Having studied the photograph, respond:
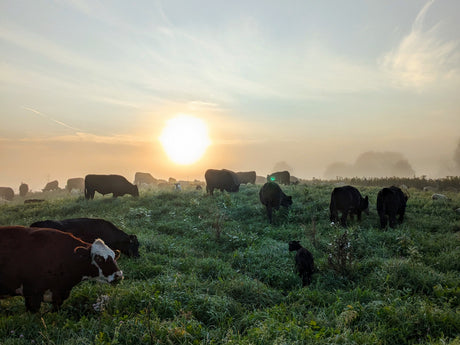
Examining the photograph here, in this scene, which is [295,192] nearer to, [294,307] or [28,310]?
[294,307]

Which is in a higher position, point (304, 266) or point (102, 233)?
point (102, 233)

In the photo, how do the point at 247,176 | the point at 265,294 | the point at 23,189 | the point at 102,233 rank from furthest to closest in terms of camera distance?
the point at 23,189
the point at 247,176
the point at 102,233
the point at 265,294

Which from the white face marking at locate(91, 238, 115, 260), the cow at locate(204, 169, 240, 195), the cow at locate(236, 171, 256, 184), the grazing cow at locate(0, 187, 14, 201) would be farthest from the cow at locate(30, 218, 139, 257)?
the grazing cow at locate(0, 187, 14, 201)

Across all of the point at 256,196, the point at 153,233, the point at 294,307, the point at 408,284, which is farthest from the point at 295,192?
the point at 294,307

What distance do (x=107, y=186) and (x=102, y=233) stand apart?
11.7 metres

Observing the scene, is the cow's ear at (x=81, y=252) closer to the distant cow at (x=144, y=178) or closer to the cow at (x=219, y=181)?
the cow at (x=219, y=181)

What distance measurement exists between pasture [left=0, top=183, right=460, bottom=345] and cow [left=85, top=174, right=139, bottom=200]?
785cm

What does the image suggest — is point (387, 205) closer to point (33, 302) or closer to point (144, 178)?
point (33, 302)

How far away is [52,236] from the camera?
589 centimetres

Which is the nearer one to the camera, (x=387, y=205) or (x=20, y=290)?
(x=20, y=290)

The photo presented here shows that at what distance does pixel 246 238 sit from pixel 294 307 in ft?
16.2

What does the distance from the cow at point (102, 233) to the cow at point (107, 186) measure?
1092 cm

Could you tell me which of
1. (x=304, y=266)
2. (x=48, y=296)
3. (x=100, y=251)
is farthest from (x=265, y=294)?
(x=48, y=296)

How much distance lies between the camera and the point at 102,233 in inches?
361
